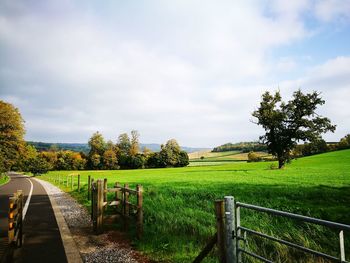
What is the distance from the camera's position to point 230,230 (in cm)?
484

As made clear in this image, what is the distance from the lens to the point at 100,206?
9.62 meters

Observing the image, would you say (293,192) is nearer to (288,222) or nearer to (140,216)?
(288,222)

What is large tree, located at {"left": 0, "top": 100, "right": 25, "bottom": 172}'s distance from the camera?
47.4m

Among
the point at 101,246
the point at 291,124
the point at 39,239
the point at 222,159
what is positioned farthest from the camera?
the point at 222,159

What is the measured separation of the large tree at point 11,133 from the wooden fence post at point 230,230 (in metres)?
50.5

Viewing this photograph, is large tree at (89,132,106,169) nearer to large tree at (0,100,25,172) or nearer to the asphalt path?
large tree at (0,100,25,172)

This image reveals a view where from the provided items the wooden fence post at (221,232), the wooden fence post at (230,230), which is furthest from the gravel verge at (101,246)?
the wooden fence post at (230,230)

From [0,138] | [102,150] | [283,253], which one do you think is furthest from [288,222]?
[102,150]

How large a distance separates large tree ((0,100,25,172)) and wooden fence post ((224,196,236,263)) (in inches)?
1987

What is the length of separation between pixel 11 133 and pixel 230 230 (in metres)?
53.4

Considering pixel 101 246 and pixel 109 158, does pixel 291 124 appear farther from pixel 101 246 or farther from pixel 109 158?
pixel 109 158

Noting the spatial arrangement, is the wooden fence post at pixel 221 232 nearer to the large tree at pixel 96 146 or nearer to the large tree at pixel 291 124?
the large tree at pixel 291 124

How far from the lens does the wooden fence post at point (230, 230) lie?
4.83 m

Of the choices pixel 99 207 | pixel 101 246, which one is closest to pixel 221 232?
pixel 101 246
